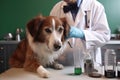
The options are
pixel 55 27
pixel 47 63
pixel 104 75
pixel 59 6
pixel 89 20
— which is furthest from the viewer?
pixel 59 6

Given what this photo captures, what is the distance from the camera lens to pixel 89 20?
1.65m

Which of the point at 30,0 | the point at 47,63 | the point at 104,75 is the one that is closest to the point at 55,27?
the point at 47,63

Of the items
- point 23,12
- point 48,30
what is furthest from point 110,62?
point 23,12

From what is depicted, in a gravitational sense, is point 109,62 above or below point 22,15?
below

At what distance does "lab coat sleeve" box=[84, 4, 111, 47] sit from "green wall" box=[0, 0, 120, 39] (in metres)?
2.34

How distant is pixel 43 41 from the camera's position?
52.1 inches

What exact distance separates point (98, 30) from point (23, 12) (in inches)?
102

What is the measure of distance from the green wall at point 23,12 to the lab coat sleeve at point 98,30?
7.68 ft

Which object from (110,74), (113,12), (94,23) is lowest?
(110,74)

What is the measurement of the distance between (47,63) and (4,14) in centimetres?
281

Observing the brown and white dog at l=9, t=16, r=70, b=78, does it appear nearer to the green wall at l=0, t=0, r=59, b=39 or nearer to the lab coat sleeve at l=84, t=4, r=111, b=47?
the lab coat sleeve at l=84, t=4, r=111, b=47

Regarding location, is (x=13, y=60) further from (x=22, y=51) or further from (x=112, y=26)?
(x=112, y=26)

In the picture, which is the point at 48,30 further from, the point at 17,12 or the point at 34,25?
the point at 17,12

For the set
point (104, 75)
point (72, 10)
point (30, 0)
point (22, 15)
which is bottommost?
point (104, 75)
